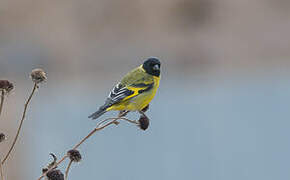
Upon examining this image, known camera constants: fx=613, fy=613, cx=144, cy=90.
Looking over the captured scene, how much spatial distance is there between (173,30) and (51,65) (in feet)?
5.94

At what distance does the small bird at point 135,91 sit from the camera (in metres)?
2.46

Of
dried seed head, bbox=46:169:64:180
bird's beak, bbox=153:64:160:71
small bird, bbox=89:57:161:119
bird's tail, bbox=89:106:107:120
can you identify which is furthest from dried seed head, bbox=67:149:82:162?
bird's beak, bbox=153:64:160:71

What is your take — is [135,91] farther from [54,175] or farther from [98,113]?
[54,175]

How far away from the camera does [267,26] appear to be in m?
8.77

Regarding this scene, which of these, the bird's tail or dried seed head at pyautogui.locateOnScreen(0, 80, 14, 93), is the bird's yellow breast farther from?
dried seed head at pyautogui.locateOnScreen(0, 80, 14, 93)

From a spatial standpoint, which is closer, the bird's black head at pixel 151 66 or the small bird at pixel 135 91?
the small bird at pixel 135 91

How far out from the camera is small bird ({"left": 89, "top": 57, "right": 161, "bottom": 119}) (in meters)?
2.46

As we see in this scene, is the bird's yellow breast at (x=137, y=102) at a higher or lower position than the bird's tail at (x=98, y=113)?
higher

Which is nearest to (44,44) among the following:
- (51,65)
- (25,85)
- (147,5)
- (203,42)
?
(51,65)

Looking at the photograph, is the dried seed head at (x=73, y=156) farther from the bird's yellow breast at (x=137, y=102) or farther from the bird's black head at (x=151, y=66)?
the bird's black head at (x=151, y=66)

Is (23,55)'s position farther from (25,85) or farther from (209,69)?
(209,69)

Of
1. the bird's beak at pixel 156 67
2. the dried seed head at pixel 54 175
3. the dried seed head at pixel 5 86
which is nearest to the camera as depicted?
the dried seed head at pixel 54 175

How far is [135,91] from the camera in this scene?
269cm

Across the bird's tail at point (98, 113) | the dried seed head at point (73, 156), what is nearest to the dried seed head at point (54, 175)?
the dried seed head at point (73, 156)
